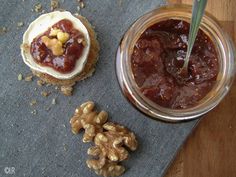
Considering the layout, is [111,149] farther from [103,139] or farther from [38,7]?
[38,7]

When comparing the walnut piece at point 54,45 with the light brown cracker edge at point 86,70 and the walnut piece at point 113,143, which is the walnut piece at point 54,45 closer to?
the light brown cracker edge at point 86,70

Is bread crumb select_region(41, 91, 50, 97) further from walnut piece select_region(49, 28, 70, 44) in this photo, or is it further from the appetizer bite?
walnut piece select_region(49, 28, 70, 44)

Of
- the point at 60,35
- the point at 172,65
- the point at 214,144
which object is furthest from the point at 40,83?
the point at 214,144

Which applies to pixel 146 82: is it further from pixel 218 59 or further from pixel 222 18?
pixel 222 18

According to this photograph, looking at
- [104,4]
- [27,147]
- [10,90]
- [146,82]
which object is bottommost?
[27,147]

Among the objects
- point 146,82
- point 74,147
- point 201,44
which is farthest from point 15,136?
point 201,44

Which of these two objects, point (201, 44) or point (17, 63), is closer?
point (201, 44)
